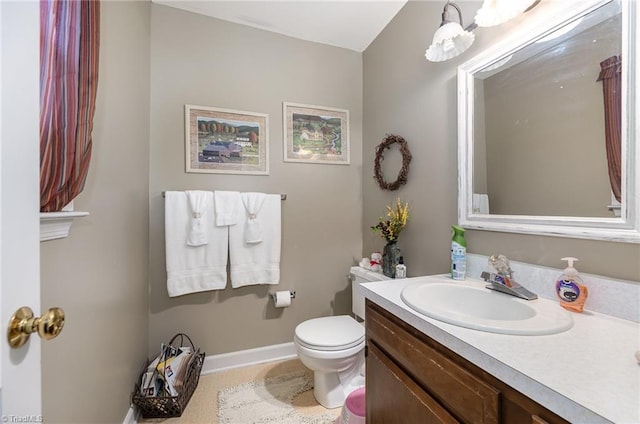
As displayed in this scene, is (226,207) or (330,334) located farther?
(226,207)

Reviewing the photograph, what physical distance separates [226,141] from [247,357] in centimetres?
164

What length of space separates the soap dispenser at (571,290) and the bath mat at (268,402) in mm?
1309

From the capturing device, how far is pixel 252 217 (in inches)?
75.4

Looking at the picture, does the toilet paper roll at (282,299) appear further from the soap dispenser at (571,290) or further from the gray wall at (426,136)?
the soap dispenser at (571,290)

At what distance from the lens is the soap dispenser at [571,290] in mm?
816

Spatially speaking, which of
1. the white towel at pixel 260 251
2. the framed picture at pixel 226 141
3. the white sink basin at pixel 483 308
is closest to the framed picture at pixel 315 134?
the framed picture at pixel 226 141

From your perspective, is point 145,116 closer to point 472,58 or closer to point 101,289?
point 101,289

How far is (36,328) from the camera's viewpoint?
46 centimetres

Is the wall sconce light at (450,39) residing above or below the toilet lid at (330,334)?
above

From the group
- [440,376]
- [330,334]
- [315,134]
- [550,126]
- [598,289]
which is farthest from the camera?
[315,134]

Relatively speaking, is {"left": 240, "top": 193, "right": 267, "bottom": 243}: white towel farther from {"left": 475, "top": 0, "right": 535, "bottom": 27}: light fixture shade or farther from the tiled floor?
{"left": 475, "top": 0, "right": 535, "bottom": 27}: light fixture shade

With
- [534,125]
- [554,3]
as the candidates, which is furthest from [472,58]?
[534,125]

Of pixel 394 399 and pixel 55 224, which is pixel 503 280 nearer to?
pixel 394 399

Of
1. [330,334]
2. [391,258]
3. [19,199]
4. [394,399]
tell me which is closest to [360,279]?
[391,258]
